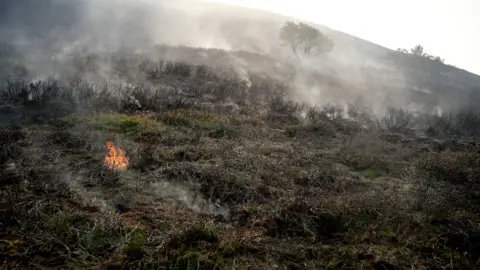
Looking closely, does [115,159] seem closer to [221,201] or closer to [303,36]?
[221,201]

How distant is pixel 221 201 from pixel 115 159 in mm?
2477

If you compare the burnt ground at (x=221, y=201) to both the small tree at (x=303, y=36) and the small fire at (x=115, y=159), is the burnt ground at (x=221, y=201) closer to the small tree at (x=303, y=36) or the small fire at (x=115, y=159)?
the small fire at (x=115, y=159)

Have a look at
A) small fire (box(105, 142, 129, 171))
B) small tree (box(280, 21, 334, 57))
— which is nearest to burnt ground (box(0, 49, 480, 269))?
small fire (box(105, 142, 129, 171))

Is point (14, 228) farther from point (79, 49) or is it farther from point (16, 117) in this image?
point (79, 49)

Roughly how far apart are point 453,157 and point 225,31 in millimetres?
41831

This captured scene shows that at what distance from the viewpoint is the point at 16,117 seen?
11.5 meters

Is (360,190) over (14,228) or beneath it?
over

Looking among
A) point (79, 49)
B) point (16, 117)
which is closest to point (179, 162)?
point (16, 117)

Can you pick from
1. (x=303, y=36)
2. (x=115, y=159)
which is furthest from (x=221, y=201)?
(x=303, y=36)

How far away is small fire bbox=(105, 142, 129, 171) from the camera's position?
7.00 metres

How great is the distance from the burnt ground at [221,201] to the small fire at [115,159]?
0.14m

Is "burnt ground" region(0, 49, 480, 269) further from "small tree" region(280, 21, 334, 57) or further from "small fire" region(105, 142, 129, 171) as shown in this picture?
"small tree" region(280, 21, 334, 57)

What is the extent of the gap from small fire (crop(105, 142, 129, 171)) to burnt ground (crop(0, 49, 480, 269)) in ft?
0.45

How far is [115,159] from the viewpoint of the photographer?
293 inches
